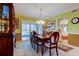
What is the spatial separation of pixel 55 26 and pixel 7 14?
319 cm

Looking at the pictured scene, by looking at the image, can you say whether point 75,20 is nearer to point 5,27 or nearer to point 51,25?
point 51,25

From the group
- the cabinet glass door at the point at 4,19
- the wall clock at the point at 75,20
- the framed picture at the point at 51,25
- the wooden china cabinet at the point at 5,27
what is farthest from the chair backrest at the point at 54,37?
the framed picture at the point at 51,25

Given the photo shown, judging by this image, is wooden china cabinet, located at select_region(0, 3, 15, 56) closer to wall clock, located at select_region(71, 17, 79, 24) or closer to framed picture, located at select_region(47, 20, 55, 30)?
wall clock, located at select_region(71, 17, 79, 24)

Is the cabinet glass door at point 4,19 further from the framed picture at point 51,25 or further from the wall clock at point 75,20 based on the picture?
the framed picture at point 51,25

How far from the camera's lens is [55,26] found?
5.34 m

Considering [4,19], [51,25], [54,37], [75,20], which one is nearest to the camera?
[4,19]

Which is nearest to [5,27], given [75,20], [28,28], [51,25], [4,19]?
[4,19]

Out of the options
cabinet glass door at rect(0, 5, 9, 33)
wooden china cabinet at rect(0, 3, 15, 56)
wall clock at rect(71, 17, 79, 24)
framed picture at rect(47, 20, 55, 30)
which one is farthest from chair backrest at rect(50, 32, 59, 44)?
framed picture at rect(47, 20, 55, 30)

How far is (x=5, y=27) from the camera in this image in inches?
101

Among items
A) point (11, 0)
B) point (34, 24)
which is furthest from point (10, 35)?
point (34, 24)

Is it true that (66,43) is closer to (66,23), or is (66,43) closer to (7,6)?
(66,23)

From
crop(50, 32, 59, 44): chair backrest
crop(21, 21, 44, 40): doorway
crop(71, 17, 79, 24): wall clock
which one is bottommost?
crop(50, 32, 59, 44): chair backrest

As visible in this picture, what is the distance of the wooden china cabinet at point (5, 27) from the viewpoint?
252 cm

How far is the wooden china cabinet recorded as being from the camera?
2.52 metres
